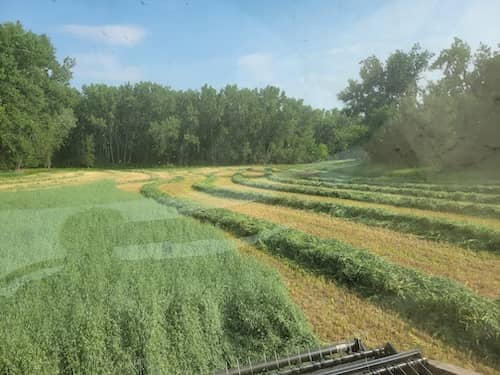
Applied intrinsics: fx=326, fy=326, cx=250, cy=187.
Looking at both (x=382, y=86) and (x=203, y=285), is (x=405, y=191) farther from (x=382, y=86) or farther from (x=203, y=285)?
(x=203, y=285)

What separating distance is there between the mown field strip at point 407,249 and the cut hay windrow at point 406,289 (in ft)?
1.69

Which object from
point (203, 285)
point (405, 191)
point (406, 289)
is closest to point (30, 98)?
point (203, 285)

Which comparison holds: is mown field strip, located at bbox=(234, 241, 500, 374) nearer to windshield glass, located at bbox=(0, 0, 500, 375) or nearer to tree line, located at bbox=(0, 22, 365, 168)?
windshield glass, located at bbox=(0, 0, 500, 375)

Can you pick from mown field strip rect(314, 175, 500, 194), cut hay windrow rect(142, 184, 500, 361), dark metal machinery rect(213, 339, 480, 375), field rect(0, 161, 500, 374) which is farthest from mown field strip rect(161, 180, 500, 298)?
mown field strip rect(314, 175, 500, 194)

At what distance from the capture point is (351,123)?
397 inches

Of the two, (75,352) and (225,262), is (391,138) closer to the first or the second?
(225,262)

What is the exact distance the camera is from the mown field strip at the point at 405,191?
913cm

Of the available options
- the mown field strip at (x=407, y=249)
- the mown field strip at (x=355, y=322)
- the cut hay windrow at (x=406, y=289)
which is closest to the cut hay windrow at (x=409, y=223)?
the mown field strip at (x=407, y=249)

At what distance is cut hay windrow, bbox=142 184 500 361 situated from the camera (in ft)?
9.91

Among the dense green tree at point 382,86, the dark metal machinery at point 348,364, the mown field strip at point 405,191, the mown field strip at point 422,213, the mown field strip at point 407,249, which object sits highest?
the dense green tree at point 382,86

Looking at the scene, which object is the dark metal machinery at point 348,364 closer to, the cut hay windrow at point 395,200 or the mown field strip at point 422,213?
the mown field strip at point 422,213

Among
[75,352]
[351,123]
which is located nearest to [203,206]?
[351,123]

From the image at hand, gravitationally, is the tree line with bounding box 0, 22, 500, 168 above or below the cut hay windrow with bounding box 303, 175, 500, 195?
above

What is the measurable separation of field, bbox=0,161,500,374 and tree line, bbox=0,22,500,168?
2.30 feet
